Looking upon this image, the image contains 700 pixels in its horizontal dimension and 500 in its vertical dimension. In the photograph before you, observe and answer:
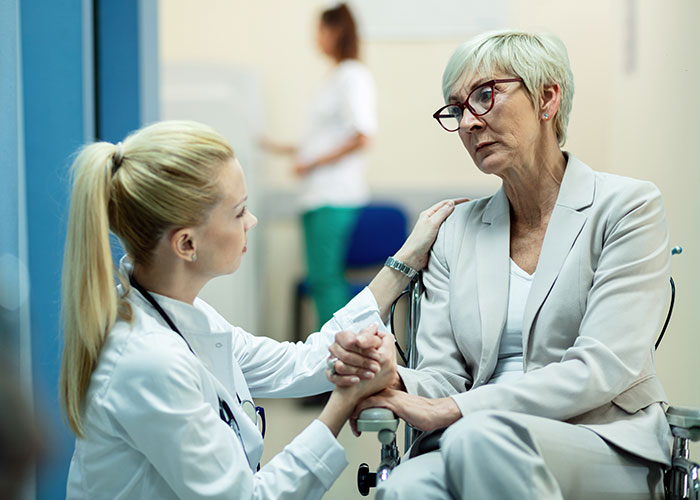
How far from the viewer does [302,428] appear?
371cm

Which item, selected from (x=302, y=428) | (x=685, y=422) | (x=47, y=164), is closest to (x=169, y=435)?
(x=685, y=422)

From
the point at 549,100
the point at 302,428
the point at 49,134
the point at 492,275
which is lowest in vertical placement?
the point at 302,428

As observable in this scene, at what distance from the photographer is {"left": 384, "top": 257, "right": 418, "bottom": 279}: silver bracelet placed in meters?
1.85

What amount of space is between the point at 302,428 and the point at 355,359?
229 cm

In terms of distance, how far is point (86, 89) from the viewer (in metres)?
2.60

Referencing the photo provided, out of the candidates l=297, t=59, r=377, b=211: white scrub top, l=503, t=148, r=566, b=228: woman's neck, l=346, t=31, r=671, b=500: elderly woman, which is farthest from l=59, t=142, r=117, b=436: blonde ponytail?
l=297, t=59, r=377, b=211: white scrub top

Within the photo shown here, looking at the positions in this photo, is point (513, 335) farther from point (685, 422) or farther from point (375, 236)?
point (375, 236)

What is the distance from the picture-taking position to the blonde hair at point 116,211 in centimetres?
133

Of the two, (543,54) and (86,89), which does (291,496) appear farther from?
(86,89)

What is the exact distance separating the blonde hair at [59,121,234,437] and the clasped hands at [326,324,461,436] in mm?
391

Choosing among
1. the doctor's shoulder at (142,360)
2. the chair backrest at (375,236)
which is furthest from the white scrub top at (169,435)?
the chair backrest at (375,236)

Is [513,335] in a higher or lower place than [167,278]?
lower

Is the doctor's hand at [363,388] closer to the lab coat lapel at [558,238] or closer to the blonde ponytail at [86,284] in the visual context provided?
the lab coat lapel at [558,238]

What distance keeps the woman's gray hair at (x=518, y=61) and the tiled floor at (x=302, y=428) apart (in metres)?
0.80
